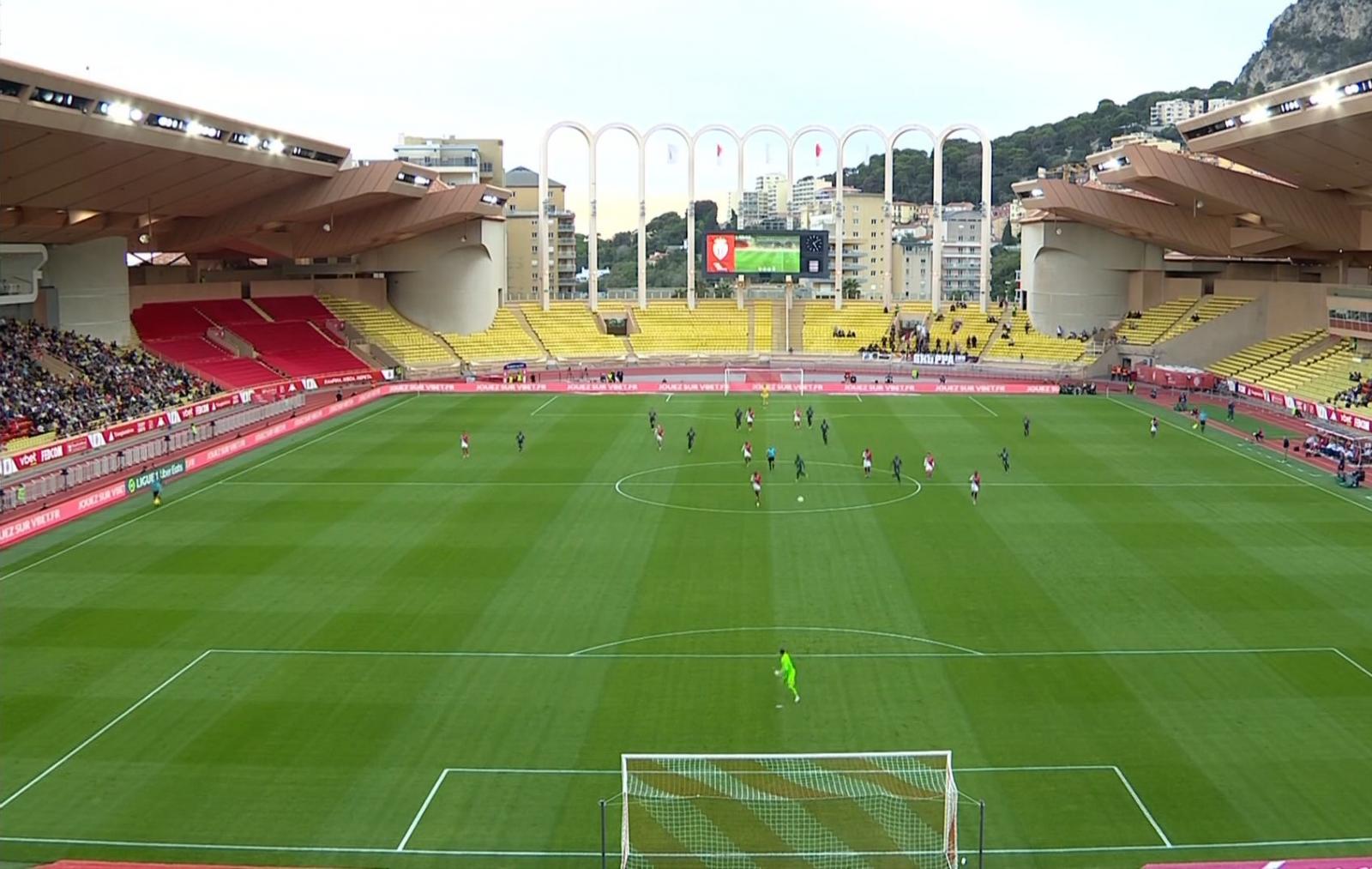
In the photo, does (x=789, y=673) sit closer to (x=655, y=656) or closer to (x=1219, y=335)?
(x=655, y=656)

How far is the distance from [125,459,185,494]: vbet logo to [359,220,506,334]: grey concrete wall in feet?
133

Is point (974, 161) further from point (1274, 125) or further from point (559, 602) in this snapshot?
point (559, 602)

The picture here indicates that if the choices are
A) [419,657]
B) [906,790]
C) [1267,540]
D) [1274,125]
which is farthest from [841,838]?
[1274,125]

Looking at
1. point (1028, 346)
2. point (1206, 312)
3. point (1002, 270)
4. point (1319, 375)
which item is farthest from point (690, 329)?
point (1002, 270)

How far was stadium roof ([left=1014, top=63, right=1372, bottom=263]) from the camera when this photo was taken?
48406mm

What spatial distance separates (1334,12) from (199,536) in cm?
17869

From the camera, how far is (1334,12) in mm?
171125

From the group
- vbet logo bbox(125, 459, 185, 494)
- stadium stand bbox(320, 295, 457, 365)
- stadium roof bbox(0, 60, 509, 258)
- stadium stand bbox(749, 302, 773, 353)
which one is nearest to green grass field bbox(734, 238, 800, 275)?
stadium stand bbox(749, 302, 773, 353)

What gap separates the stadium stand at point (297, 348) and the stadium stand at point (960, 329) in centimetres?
3864

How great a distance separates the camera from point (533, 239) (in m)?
158

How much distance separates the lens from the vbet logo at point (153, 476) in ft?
138

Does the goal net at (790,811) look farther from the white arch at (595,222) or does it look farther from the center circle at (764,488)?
the white arch at (595,222)

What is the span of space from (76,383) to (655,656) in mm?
38524

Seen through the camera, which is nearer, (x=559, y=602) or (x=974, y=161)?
(x=559, y=602)
